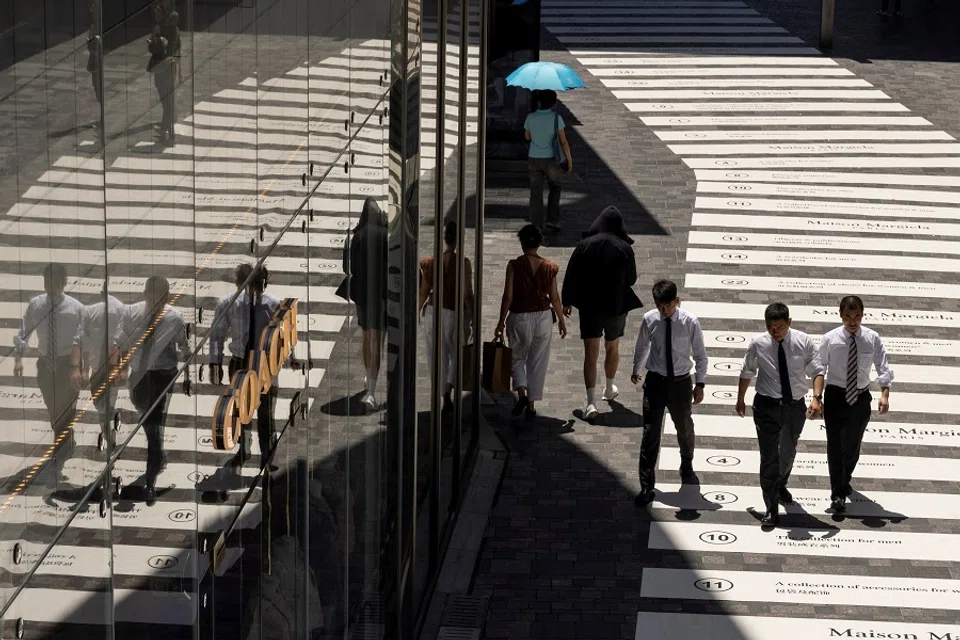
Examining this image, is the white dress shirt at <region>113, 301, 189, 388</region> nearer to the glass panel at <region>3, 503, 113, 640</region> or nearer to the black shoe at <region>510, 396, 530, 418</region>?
the glass panel at <region>3, 503, 113, 640</region>

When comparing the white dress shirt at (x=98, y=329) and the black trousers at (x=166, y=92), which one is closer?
the white dress shirt at (x=98, y=329)

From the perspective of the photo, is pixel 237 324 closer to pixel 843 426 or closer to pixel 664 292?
pixel 664 292

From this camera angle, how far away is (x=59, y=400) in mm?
3568

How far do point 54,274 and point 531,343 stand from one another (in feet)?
29.7

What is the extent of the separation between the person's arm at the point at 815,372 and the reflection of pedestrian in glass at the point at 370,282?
363 cm

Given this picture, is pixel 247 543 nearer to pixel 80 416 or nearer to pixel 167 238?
pixel 167 238

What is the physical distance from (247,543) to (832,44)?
24.6 metres

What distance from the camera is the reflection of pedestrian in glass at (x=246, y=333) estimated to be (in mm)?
4914

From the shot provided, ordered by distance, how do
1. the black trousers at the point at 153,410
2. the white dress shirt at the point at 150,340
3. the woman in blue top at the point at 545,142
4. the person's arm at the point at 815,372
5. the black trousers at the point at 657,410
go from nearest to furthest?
the white dress shirt at the point at 150,340 → the black trousers at the point at 153,410 → the person's arm at the point at 815,372 → the black trousers at the point at 657,410 → the woman in blue top at the point at 545,142

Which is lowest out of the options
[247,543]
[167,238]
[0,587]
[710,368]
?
[710,368]

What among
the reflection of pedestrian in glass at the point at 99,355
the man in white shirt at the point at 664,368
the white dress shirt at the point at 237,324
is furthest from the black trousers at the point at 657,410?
the reflection of pedestrian in glass at the point at 99,355

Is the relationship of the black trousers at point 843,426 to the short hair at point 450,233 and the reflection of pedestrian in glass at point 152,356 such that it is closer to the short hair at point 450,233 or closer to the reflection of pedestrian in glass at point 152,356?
the short hair at point 450,233

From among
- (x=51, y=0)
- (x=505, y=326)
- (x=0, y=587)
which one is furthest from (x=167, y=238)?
(x=505, y=326)

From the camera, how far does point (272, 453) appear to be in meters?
5.64
